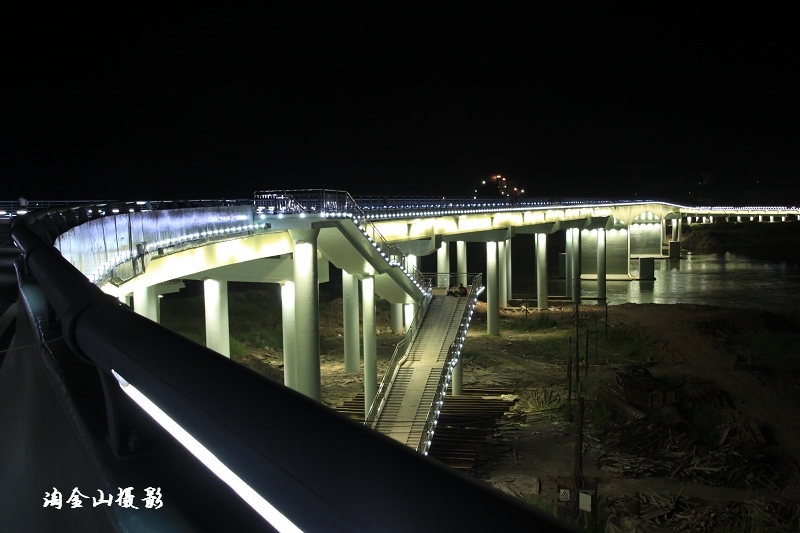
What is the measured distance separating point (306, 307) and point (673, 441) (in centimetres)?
1221

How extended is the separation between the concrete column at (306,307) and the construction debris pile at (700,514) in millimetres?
9882

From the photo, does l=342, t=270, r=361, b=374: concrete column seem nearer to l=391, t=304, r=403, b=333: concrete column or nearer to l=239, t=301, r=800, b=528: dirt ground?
l=239, t=301, r=800, b=528: dirt ground

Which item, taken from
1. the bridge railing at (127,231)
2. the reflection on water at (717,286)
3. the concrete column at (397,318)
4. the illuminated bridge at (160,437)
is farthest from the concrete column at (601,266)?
the illuminated bridge at (160,437)

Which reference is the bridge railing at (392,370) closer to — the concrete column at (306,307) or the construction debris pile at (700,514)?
the concrete column at (306,307)

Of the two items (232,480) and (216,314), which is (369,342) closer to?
(216,314)

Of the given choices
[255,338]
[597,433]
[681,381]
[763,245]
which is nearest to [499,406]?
[597,433]

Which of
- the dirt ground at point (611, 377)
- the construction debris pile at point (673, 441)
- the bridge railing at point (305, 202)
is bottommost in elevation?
the dirt ground at point (611, 377)

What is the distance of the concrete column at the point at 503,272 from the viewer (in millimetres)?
51478

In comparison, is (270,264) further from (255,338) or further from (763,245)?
(763,245)

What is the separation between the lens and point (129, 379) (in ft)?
7.60

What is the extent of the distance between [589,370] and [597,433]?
9.77 meters

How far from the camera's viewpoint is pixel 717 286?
250 ft

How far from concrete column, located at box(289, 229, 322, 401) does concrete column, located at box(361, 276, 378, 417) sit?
4231mm

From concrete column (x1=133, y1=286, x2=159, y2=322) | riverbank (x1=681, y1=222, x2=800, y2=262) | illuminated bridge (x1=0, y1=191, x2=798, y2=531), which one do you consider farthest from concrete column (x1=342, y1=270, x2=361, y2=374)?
riverbank (x1=681, y1=222, x2=800, y2=262)
